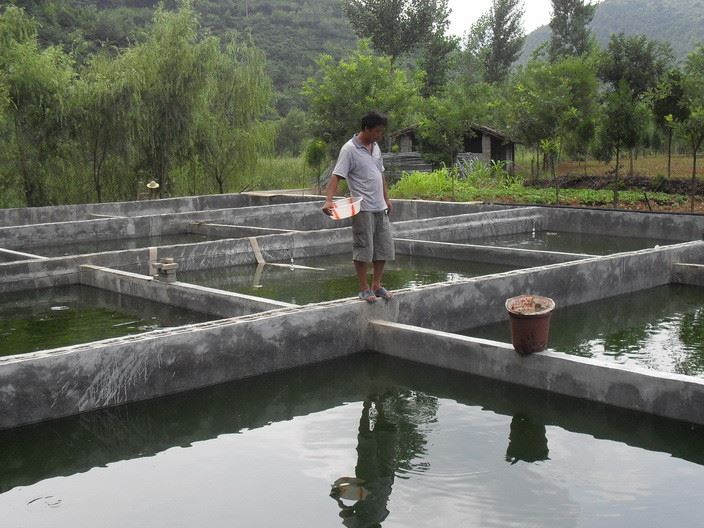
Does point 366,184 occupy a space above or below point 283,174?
above

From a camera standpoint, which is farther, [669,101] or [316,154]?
[316,154]

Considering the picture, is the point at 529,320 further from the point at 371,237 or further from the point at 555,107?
the point at 555,107

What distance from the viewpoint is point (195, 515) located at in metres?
3.75

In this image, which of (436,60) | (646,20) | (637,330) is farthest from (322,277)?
(646,20)

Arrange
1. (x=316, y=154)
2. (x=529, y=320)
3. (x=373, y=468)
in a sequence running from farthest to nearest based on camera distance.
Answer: (x=316, y=154)
(x=529, y=320)
(x=373, y=468)

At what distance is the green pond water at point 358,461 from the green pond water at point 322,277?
3199mm

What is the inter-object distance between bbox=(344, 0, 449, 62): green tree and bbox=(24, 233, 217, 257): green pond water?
877 inches

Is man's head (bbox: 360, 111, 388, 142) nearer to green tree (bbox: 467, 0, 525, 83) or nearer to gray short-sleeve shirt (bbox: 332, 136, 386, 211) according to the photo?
gray short-sleeve shirt (bbox: 332, 136, 386, 211)

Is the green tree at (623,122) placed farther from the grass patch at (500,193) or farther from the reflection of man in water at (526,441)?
the reflection of man in water at (526,441)

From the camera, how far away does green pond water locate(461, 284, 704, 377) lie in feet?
20.0

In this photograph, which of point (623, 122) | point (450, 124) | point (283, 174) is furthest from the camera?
point (283, 174)

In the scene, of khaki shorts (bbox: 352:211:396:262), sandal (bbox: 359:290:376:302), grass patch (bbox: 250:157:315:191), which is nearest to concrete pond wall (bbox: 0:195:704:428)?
sandal (bbox: 359:290:376:302)

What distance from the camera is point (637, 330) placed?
23.0ft

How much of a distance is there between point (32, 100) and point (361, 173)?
42.9 feet
